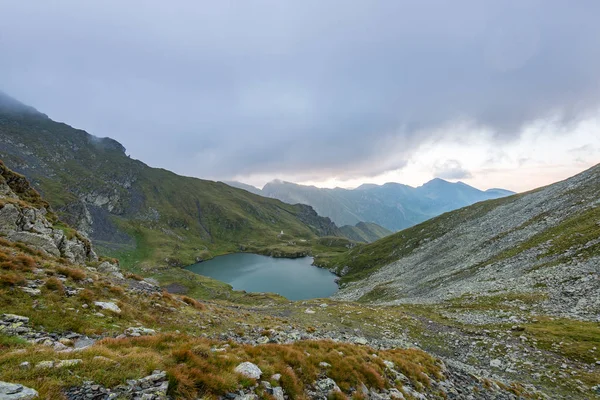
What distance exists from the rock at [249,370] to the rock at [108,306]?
28.3 feet

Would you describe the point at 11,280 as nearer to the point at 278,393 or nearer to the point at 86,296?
the point at 86,296

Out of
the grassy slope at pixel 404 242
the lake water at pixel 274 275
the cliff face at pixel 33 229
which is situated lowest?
the lake water at pixel 274 275

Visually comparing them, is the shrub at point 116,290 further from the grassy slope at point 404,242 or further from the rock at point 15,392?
the grassy slope at point 404,242

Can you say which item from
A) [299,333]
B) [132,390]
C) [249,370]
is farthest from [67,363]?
[299,333]

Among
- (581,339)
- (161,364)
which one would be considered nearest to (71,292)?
(161,364)

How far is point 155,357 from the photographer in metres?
8.23

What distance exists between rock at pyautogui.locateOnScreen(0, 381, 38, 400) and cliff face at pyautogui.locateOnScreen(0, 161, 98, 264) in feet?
69.3

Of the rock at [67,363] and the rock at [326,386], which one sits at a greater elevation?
the rock at [67,363]

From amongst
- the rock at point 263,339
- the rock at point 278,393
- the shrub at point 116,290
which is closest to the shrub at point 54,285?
the shrub at point 116,290

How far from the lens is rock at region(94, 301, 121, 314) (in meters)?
13.4

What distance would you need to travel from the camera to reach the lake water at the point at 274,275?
4422 inches

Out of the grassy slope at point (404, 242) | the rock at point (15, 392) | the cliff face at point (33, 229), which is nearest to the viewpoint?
the rock at point (15, 392)

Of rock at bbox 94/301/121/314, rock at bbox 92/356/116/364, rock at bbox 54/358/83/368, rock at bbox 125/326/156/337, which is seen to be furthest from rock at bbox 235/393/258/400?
rock at bbox 94/301/121/314

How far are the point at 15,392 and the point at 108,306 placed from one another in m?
9.59
